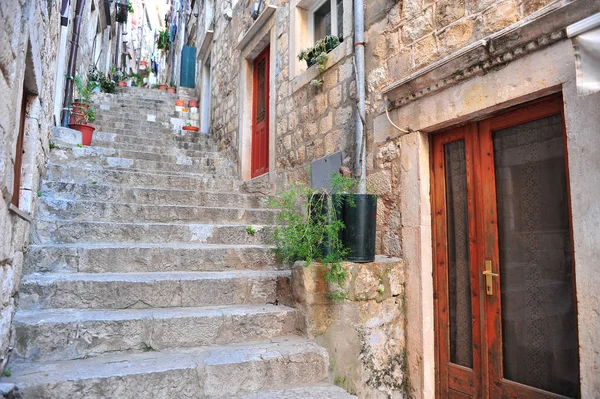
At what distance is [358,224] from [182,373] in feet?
4.84

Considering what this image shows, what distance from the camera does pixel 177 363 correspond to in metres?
2.26

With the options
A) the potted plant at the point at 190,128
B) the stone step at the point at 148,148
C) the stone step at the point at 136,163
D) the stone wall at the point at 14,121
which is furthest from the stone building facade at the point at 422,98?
the potted plant at the point at 190,128

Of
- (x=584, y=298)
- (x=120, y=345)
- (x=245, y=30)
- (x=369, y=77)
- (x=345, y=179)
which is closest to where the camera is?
(x=584, y=298)

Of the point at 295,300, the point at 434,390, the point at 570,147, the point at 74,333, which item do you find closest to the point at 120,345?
the point at 74,333

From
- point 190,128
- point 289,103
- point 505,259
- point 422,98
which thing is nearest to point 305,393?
point 505,259

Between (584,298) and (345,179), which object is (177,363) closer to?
(345,179)

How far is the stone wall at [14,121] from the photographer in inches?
65.2

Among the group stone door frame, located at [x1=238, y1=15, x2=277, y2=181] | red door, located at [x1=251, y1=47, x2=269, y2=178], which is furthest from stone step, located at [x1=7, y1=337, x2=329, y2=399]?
stone door frame, located at [x1=238, y1=15, x2=277, y2=181]

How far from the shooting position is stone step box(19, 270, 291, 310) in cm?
260

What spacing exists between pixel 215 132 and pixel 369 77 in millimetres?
5065

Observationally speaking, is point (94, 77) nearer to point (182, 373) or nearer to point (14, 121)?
point (14, 121)

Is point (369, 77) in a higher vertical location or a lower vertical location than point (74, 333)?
higher

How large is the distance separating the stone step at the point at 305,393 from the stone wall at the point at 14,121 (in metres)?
1.29

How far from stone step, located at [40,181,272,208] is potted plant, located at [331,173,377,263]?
1807 mm
